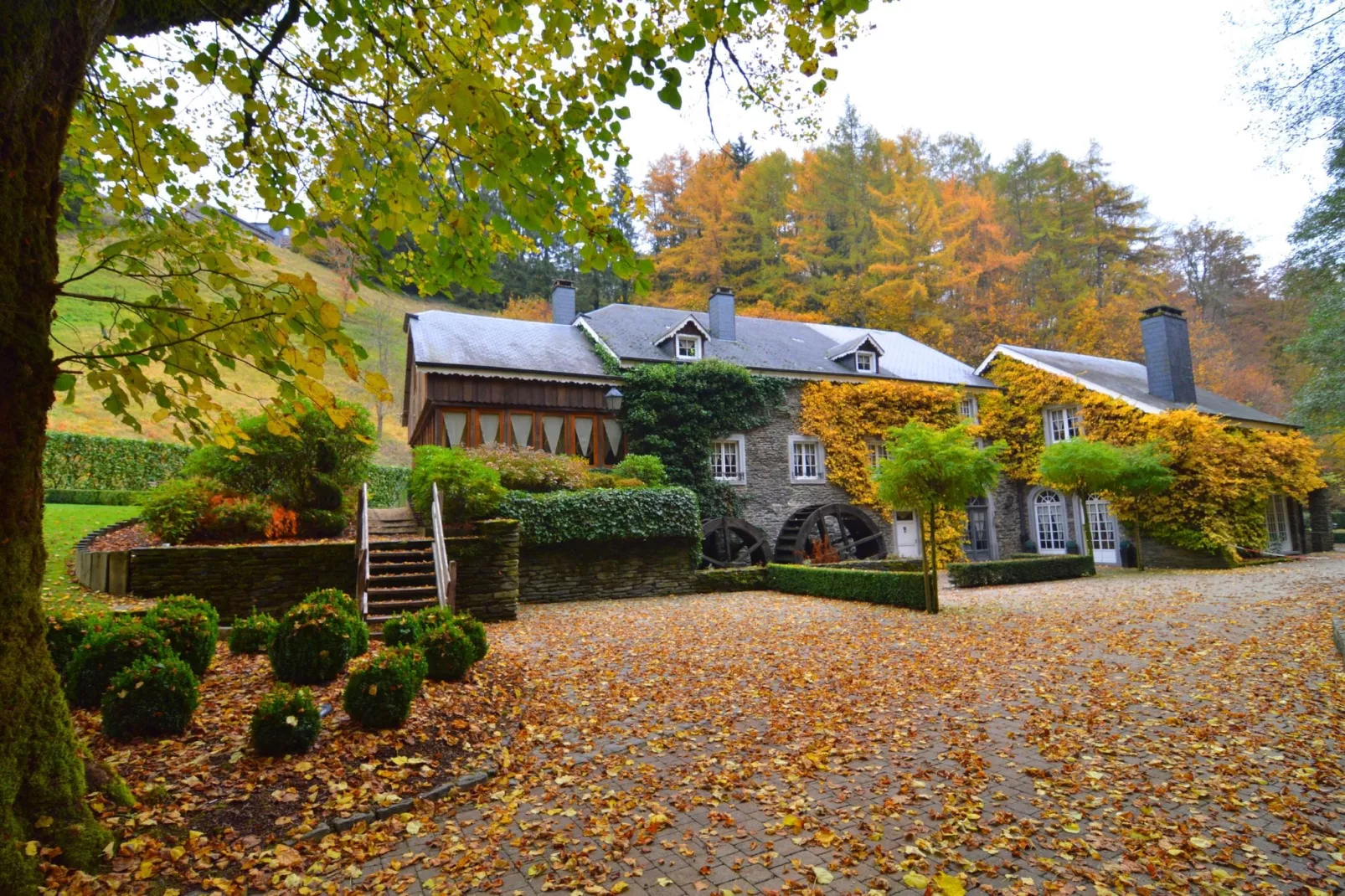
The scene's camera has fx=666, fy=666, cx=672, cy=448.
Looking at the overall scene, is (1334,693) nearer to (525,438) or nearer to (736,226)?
(525,438)

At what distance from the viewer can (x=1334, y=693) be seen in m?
5.70

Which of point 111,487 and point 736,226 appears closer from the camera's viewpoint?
point 111,487

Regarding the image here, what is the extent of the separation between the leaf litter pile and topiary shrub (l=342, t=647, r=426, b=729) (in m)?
0.15

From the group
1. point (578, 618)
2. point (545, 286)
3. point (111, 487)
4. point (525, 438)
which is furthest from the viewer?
point (545, 286)

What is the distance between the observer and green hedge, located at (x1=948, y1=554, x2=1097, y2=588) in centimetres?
1474

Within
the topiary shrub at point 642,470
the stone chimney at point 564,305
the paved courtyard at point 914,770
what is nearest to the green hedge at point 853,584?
the paved courtyard at point 914,770

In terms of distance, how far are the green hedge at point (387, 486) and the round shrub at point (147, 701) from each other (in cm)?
1297

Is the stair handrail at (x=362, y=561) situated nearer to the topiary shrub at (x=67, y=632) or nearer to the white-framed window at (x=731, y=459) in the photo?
the topiary shrub at (x=67, y=632)

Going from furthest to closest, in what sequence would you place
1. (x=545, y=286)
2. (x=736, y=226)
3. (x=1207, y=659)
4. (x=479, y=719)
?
(x=545, y=286), (x=736, y=226), (x=1207, y=659), (x=479, y=719)

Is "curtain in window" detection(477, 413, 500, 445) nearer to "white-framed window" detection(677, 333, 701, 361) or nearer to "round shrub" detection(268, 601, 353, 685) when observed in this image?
"white-framed window" detection(677, 333, 701, 361)

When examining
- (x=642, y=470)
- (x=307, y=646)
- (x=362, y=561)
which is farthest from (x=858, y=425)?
(x=307, y=646)

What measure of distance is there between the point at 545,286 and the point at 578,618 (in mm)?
29866

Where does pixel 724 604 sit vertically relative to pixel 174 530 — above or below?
below

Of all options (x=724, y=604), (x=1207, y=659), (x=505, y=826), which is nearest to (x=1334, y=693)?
(x=1207, y=659)
